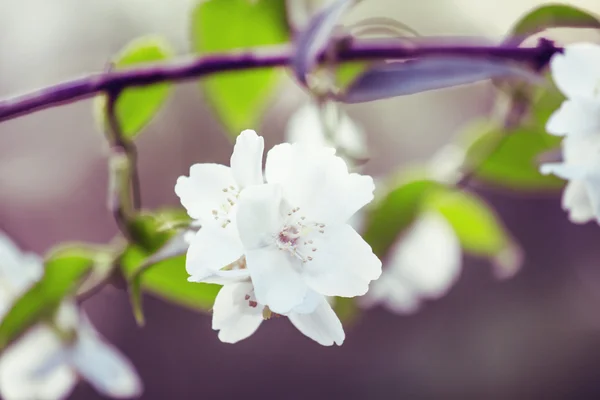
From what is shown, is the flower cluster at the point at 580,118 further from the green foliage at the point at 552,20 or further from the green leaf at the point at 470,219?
the green leaf at the point at 470,219

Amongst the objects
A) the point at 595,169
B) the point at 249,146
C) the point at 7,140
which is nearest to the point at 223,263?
the point at 249,146

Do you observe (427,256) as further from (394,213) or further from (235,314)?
(235,314)

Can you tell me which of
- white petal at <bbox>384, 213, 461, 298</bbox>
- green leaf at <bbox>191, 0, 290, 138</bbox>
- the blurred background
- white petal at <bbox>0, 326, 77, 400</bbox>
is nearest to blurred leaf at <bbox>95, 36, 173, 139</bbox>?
green leaf at <bbox>191, 0, 290, 138</bbox>

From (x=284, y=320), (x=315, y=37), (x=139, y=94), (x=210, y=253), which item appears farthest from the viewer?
(x=284, y=320)

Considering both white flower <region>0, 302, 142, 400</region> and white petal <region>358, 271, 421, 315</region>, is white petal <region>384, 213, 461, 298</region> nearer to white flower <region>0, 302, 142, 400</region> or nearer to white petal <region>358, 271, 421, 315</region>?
white petal <region>358, 271, 421, 315</region>

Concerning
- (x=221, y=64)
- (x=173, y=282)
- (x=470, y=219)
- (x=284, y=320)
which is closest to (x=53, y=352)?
(x=173, y=282)

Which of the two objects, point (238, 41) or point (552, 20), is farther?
point (238, 41)

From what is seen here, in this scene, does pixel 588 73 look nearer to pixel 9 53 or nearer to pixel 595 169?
pixel 595 169
